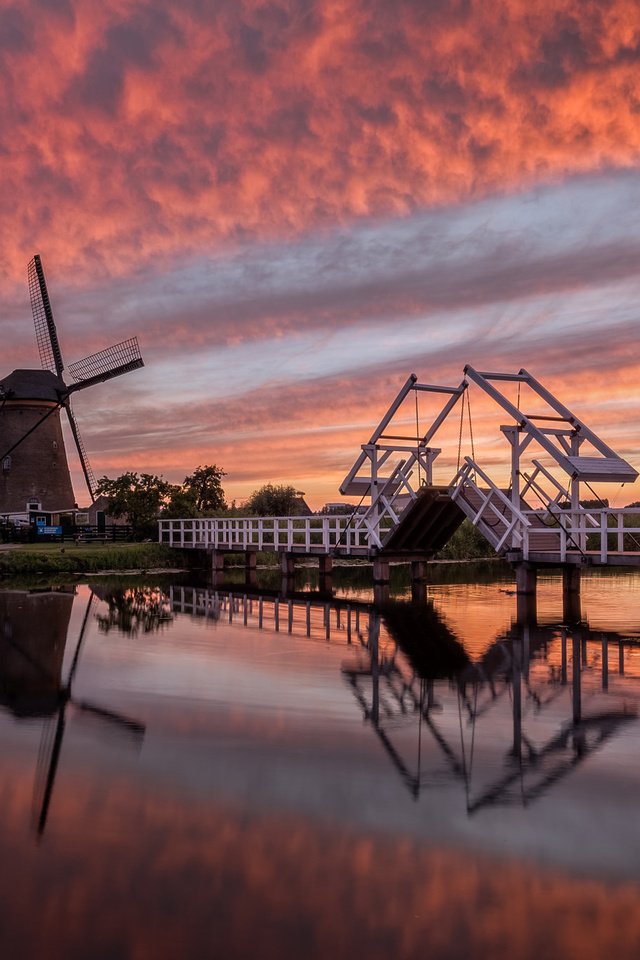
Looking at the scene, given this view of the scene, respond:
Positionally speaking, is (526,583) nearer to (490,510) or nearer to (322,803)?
(490,510)

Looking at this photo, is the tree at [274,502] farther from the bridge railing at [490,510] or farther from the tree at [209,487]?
the bridge railing at [490,510]

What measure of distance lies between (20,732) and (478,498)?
1969cm

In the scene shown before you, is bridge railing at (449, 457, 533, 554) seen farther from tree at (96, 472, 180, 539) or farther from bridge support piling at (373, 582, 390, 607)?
tree at (96, 472, 180, 539)

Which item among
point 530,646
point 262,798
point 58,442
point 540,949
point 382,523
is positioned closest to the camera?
point 540,949

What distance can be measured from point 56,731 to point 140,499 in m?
43.7

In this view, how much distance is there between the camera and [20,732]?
395 inches

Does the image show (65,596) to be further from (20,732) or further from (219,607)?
(20,732)

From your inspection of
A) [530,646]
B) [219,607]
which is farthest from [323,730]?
[219,607]

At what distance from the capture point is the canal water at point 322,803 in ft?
17.3

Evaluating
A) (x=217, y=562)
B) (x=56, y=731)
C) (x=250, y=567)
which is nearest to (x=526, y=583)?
(x=250, y=567)

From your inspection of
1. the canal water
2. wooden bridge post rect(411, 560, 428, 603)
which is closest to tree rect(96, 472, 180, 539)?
wooden bridge post rect(411, 560, 428, 603)

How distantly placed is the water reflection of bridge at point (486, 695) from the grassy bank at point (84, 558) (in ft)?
70.4

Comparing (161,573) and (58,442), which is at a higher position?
(58,442)

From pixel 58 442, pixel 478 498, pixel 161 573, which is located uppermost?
pixel 58 442
